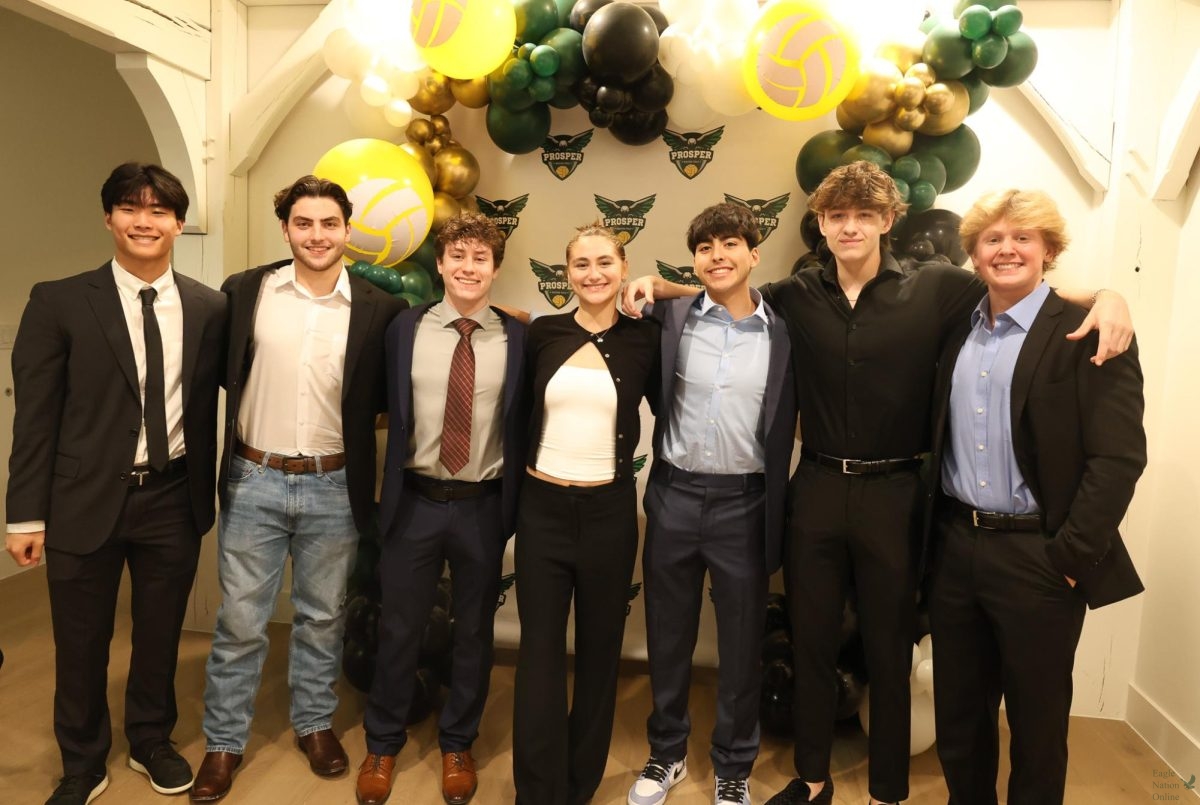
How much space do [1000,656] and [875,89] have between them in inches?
73.0

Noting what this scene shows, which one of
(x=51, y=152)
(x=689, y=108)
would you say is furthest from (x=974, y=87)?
(x=51, y=152)

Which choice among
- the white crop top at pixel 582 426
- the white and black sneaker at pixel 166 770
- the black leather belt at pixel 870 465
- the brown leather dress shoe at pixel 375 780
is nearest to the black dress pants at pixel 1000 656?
the black leather belt at pixel 870 465

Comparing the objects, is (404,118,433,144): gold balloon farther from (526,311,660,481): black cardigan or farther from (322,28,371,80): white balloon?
(526,311,660,481): black cardigan

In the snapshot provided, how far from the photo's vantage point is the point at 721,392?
2182mm

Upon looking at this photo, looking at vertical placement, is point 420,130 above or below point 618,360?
above

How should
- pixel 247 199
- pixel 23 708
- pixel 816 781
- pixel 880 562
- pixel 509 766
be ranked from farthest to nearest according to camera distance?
pixel 247 199 → pixel 23 708 → pixel 509 766 → pixel 816 781 → pixel 880 562

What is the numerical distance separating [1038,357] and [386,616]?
6.55ft

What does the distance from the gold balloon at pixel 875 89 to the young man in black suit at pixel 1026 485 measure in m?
0.84

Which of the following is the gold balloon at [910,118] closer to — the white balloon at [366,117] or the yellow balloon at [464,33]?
the yellow balloon at [464,33]

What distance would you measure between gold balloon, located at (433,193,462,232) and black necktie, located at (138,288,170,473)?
1058 millimetres

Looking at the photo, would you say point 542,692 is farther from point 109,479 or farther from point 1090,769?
point 1090,769

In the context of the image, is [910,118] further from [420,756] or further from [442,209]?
[420,756]

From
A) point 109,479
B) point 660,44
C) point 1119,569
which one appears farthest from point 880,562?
point 109,479

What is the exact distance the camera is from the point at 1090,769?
8.71ft
